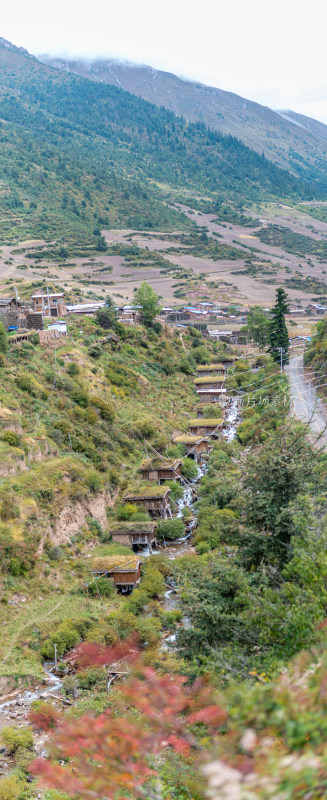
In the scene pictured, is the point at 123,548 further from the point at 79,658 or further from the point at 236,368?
the point at 236,368

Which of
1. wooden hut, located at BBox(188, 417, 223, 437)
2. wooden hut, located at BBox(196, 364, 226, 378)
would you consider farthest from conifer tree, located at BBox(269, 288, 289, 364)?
wooden hut, located at BBox(188, 417, 223, 437)

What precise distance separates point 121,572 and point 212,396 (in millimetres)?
31094

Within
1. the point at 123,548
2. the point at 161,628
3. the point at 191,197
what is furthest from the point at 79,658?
the point at 191,197

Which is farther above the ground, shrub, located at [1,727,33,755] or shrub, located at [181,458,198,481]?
shrub, located at [1,727,33,755]

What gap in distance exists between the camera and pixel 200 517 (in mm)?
31812

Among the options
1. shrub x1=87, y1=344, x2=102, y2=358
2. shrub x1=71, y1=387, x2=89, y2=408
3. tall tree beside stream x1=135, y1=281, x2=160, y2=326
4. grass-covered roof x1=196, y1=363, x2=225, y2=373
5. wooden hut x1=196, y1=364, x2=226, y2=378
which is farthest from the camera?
tall tree beside stream x1=135, y1=281, x2=160, y2=326

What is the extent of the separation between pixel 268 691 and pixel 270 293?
375 feet

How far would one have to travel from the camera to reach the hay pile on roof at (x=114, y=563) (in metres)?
26.0

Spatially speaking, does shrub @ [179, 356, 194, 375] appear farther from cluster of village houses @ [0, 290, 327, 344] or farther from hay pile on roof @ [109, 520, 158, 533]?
hay pile on roof @ [109, 520, 158, 533]

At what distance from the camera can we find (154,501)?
3297 cm

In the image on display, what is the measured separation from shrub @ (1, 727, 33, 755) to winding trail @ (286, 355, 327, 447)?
20602mm

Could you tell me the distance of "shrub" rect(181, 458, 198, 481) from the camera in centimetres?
3875

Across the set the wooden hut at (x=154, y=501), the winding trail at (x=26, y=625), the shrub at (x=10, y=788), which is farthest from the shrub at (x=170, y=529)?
the shrub at (x=10, y=788)

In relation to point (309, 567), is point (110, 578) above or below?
below
